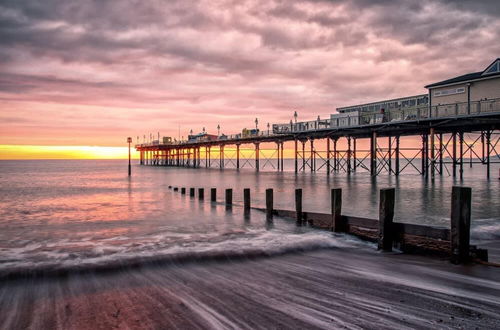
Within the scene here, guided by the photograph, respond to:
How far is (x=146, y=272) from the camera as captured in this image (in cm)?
872

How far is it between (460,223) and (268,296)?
4.84m

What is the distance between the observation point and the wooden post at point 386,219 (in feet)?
31.7

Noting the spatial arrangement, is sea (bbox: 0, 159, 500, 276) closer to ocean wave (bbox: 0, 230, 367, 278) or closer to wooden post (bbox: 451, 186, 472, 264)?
ocean wave (bbox: 0, 230, 367, 278)

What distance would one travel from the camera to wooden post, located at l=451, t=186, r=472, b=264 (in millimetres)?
8211

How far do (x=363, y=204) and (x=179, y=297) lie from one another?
63.7ft

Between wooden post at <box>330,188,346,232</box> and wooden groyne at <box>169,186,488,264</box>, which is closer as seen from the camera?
wooden groyne at <box>169,186,488,264</box>

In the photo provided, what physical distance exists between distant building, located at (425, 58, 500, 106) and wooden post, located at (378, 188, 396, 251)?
29938 mm

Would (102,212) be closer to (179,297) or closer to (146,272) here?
(146,272)

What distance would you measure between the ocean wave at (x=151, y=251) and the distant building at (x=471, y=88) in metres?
29.5

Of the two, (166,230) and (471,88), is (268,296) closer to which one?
(166,230)

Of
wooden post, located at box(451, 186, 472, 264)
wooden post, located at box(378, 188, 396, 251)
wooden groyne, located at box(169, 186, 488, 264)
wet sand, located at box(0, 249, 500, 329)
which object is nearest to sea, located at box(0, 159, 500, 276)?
wooden groyne, located at box(169, 186, 488, 264)

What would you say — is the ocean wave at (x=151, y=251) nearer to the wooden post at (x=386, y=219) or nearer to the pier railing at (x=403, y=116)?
the wooden post at (x=386, y=219)

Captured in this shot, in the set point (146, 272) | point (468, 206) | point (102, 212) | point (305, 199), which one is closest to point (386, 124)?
point (305, 199)

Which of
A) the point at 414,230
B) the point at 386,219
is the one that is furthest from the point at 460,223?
the point at 386,219
